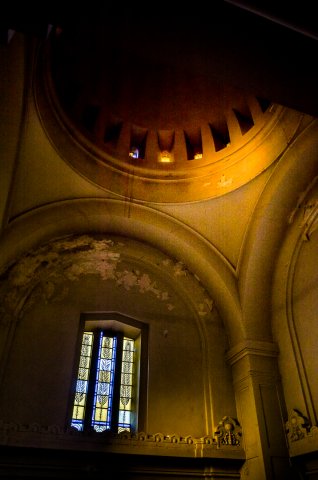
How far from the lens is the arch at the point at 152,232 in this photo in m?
8.43

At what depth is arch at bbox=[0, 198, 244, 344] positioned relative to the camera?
27.7 ft

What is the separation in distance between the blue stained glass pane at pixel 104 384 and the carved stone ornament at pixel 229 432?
6.88 ft

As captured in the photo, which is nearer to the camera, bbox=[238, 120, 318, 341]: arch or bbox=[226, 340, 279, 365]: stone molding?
bbox=[238, 120, 318, 341]: arch

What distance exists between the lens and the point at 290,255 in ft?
27.3

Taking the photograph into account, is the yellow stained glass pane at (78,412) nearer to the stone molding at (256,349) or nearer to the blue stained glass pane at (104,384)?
the blue stained glass pane at (104,384)

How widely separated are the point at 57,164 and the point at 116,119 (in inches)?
82.3

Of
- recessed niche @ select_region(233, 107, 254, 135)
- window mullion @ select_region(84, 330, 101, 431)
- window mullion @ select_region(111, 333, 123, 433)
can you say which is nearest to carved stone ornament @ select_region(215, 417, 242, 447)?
window mullion @ select_region(111, 333, 123, 433)

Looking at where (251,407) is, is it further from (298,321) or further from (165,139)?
(165,139)

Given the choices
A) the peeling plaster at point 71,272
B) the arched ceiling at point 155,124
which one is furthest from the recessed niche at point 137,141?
the peeling plaster at point 71,272

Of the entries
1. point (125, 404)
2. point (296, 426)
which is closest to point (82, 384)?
point (125, 404)

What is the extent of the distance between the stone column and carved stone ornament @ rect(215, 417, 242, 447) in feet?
0.37

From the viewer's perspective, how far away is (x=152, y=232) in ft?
30.1

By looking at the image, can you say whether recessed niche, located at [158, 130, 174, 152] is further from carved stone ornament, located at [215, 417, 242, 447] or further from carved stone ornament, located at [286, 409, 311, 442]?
carved stone ornament, located at [286, 409, 311, 442]

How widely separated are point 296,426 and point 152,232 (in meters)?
4.78
